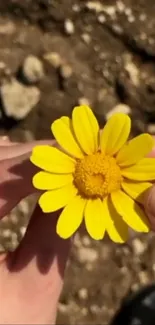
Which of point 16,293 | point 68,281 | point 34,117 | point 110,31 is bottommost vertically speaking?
point 68,281

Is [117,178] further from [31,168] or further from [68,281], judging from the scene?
[68,281]

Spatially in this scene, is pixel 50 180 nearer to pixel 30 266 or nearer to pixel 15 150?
pixel 15 150

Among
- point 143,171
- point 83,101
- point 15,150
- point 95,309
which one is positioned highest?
point 143,171

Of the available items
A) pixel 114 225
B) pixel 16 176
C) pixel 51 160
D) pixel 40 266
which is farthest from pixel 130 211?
pixel 40 266

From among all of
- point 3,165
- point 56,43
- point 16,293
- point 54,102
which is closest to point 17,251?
point 16,293

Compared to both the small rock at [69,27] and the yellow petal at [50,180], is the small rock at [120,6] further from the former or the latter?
the yellow petal at [50,180]

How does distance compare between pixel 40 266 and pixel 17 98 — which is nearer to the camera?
pixel 40 266
